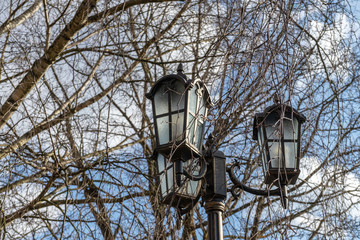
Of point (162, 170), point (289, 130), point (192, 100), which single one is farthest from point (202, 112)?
point (289, 130)

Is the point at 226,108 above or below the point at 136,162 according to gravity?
below

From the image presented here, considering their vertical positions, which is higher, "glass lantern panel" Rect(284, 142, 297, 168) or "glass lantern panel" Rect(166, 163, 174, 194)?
"glass lantern panel" Rect(284, 142, 297, 168)

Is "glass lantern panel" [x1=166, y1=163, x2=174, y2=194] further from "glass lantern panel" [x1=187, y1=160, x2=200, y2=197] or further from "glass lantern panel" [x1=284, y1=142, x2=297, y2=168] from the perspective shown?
"glass lantern panel" [x1=284, y1=142, x2=297, y2=168]

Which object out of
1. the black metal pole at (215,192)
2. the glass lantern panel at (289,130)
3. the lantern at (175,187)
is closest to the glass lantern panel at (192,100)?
the lantern at (175,187)

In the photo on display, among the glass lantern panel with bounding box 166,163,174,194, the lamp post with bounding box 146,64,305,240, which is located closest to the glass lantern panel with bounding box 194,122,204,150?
the lamp post with bounding box 146,64,305,240

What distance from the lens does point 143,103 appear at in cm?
657

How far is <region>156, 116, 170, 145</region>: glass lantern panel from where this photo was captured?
305 centimetres

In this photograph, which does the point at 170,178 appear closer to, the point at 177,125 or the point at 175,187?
the point at 175,187

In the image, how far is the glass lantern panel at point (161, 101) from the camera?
123 inches

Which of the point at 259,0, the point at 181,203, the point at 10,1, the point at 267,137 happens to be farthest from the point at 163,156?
the point at 10,1

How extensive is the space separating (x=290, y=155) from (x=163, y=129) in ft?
2.82

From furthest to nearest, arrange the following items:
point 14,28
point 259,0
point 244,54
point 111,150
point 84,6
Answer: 1. point 111,150
2. point 14,28
3. point 84,6
4. point 259,0
5. point 244,54

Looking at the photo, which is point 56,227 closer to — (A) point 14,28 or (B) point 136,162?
(B) point 136,162

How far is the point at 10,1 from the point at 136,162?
2.10 m
